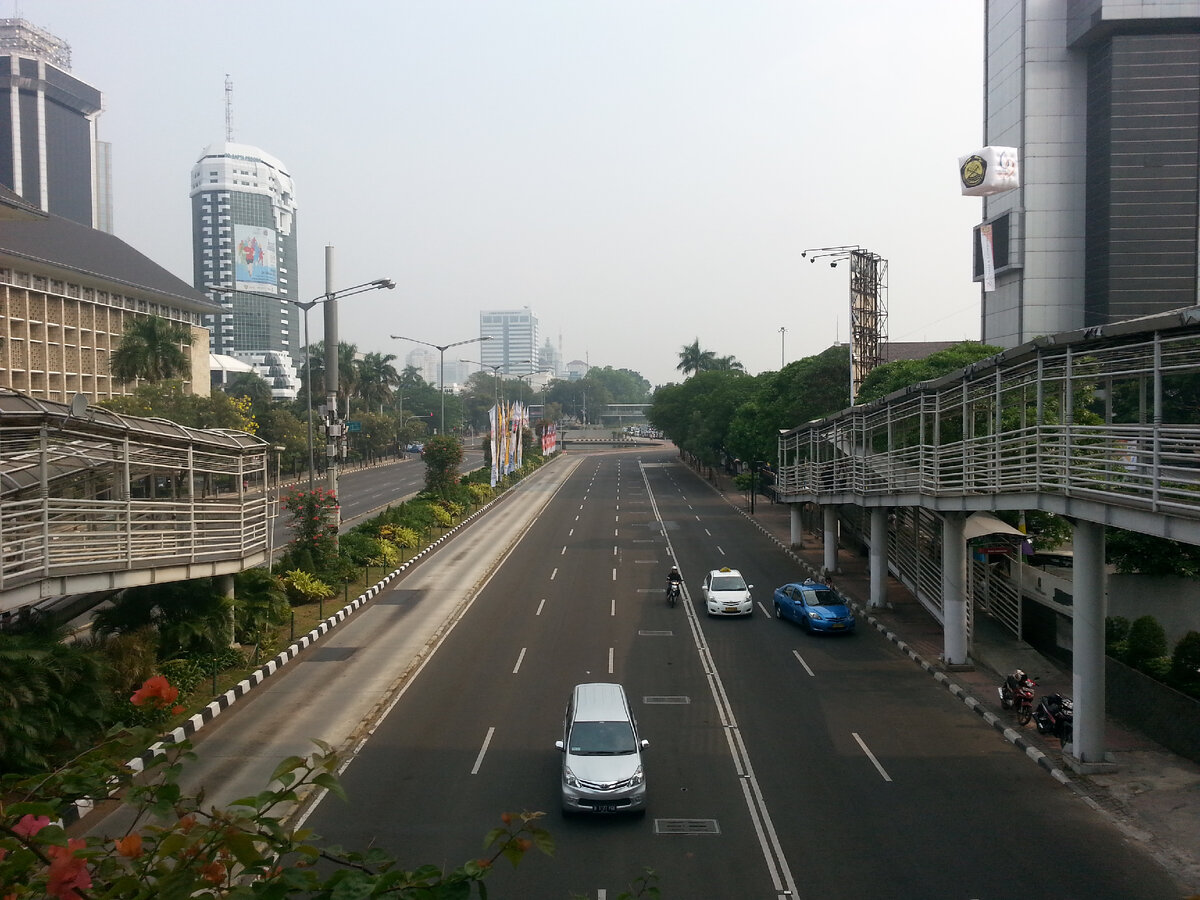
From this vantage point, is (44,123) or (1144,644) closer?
(1144,644)

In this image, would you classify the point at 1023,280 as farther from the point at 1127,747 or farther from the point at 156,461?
the point at 156,461

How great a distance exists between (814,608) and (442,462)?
1191 inches

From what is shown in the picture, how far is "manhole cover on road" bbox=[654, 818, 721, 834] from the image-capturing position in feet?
40.6

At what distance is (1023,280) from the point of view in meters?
65.4

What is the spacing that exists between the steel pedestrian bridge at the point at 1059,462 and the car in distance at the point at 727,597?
13.4 feet

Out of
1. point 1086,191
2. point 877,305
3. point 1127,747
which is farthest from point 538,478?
point 1127,747

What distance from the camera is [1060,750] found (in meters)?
15.5

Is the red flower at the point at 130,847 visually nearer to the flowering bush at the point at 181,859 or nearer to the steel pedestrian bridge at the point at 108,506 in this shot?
the flowering bush at the point at 181,859

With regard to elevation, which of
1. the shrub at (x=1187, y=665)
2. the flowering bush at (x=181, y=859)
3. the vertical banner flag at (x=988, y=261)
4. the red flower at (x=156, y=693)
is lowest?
the shrub at (x=1187, y=665)

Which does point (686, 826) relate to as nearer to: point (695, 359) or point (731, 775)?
point (731, 775)

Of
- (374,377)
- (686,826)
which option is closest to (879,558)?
(686,826)

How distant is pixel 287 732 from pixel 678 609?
46.4ft

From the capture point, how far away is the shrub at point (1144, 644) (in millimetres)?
18125

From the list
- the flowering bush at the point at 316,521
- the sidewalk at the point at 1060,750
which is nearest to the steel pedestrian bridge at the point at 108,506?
the flowering bush at the point at 316,521
